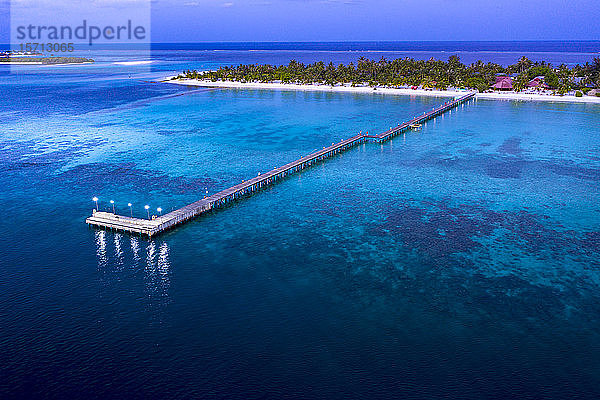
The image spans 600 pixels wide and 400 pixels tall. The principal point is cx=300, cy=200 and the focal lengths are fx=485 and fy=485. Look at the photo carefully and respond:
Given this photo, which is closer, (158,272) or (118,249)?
(158,272)

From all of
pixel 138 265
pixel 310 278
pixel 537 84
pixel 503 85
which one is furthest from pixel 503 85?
pixel 138 265

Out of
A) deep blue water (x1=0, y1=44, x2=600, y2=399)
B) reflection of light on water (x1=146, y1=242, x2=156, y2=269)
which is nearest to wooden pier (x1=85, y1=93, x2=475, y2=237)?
deep blue water (x1=0, y1=44, x2=600, y2=399)

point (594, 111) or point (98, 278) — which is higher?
point (594, 111)

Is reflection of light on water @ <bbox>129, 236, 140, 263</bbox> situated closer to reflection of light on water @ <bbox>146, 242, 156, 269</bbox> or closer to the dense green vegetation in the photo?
reflection of light on water @ <bbox>146, 242, 156, 269</bbox>

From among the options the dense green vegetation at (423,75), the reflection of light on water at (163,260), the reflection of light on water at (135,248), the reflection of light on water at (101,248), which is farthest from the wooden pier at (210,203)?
the dense green vegetation at (423,75)

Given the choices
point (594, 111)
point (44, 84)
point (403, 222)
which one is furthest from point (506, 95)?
point (44, 84)

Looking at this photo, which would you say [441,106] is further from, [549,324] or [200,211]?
[549,324]

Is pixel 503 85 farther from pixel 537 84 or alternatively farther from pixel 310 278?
pixel 310 278
